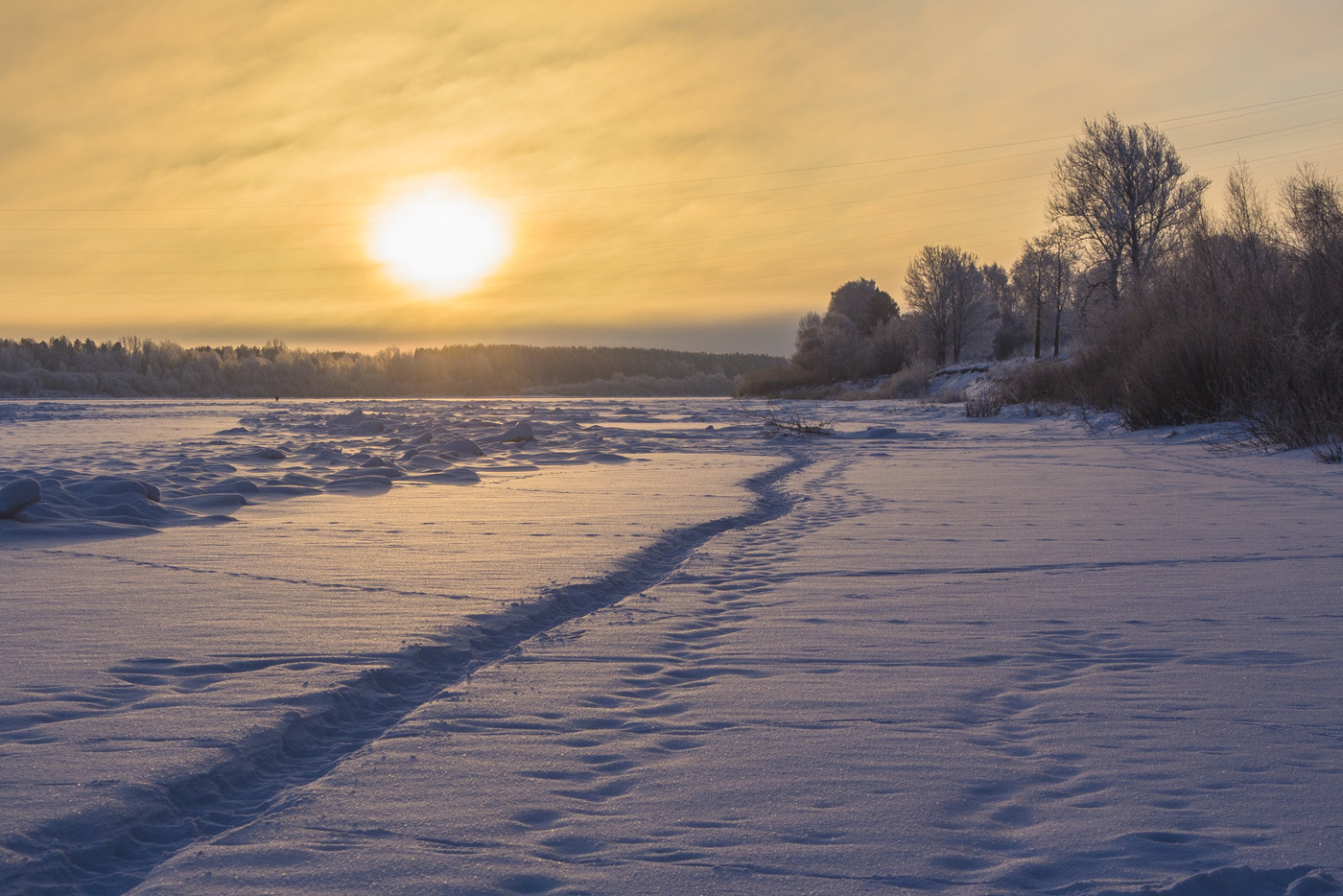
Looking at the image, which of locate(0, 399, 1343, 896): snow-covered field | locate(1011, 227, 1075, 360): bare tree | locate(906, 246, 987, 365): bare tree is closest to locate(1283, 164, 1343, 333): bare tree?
locate(0, 399, 1343, 896): snow-covered field

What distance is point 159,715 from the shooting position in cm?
256

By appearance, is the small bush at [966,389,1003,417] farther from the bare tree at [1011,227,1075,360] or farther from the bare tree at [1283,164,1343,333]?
the bare tree at [1011,227,1075,360]

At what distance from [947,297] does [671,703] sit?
6102 cm

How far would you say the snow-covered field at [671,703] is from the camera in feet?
5.92

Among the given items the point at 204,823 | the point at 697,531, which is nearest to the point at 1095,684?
the point at 204,823

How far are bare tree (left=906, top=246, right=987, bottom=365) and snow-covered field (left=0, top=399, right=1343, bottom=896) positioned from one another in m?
55.8

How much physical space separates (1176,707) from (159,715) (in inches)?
116

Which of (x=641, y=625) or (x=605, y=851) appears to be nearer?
(x=605, y=851)

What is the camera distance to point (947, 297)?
196 feet

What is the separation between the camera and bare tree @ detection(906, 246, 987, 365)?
59719mm

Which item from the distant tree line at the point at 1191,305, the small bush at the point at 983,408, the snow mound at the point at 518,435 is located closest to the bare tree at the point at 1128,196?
the distant tree line at the point at 1191,305

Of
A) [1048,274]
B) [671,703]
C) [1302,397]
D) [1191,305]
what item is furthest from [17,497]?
[1048,274]

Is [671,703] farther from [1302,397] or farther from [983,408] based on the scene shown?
[983,408]

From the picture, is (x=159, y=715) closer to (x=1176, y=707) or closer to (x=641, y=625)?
(x=641, y=625)
